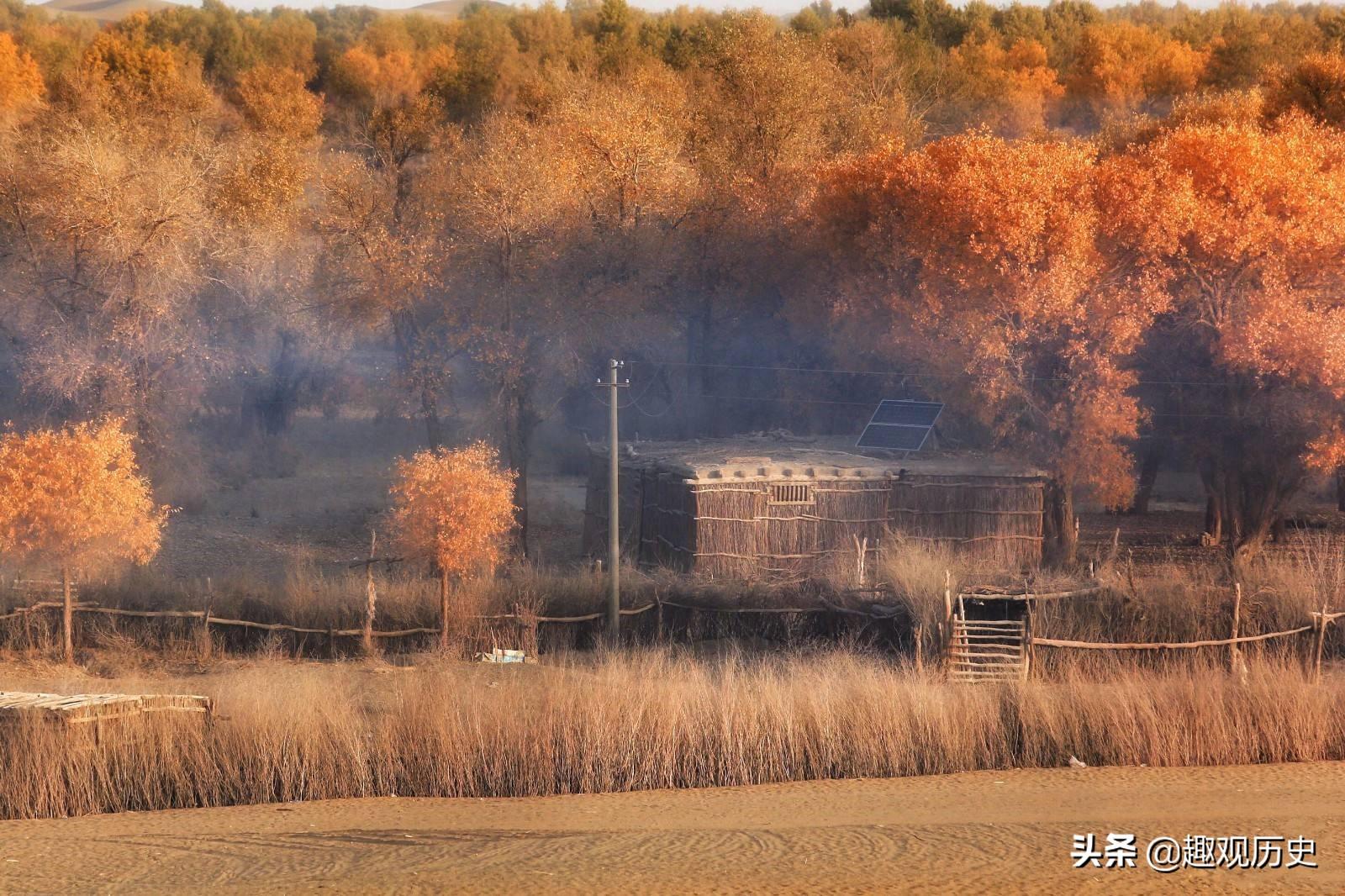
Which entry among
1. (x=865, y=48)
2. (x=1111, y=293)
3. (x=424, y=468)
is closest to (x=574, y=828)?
(x=424, y=468)

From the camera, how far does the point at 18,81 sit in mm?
52969

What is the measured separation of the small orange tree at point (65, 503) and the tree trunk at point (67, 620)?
0.01 meters

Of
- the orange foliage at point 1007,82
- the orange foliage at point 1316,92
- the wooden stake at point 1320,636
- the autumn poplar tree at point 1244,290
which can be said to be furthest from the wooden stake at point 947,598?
the orange foliage at point 1007,82

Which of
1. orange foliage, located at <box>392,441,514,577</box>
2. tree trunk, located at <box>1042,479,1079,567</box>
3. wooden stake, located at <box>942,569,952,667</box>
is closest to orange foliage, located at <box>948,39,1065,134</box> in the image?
tree trunk, located at <box>1042,479,1079,567</box>

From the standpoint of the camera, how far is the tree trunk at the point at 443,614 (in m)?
21.7

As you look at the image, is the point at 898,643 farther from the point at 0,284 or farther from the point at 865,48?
the point at 865,48

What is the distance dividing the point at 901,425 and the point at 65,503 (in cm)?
1556

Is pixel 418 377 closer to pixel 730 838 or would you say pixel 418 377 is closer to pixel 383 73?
pixel 730 838

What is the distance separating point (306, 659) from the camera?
21.8m

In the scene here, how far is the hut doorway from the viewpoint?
61.3ft

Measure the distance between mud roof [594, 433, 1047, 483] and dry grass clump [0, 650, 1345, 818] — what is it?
32.7 ft

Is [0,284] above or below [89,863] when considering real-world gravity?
above

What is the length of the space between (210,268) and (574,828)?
23.9m

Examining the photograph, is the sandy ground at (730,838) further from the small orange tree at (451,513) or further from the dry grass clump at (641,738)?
the small orange tree at (451,513)
